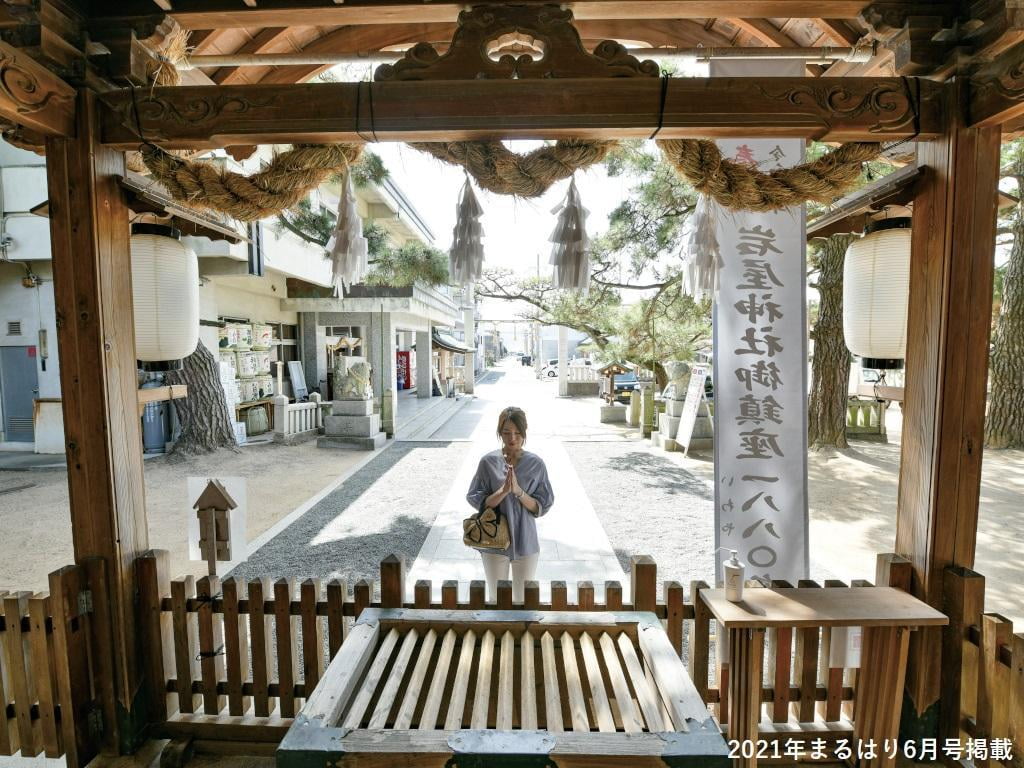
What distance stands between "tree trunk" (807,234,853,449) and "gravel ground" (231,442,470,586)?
7.35 metres

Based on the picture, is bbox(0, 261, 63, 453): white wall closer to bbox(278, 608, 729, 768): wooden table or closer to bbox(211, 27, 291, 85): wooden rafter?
bbox(211, 27, 291, 85): wooden rafter

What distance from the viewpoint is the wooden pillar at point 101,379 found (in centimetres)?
235

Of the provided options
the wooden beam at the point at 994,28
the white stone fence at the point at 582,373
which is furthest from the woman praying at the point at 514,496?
the white stone fence at the point at 582,373

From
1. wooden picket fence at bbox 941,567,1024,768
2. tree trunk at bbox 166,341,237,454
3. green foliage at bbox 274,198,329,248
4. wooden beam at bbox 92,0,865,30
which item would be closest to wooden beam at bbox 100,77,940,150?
wooden beam at bbox 92,0,865,30

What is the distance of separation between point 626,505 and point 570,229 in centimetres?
545

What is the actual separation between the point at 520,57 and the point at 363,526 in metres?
5.50

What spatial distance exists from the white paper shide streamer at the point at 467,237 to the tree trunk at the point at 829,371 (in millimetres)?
10037

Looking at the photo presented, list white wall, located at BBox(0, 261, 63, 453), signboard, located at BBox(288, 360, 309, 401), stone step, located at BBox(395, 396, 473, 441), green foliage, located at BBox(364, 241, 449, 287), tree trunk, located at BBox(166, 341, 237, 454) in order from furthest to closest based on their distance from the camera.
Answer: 1. signboard, located at BBox(288, 360, 309, 401)
2. stone step, located at BBox(395, 396, 473, 441)
3. white wall, located at BBox(0, 261, 63, 453)
4. green foliage, located at BBox(364, 241, 449, 287)
5. tree trunk, located at BBox(166, 341, 237, 454)

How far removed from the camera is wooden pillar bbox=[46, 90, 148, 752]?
2352 millimetres

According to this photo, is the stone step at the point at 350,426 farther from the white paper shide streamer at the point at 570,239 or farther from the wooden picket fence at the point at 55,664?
the white paper shide streamer at the point at 570,239

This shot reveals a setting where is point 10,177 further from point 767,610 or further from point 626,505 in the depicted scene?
point 767,610

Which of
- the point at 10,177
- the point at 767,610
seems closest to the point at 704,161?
the point at 767,610

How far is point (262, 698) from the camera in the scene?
8.81ft

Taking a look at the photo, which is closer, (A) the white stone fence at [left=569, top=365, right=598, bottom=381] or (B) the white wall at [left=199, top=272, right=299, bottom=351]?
(B) the white wall at [left=199, top=272, right=299, bottom=351]
